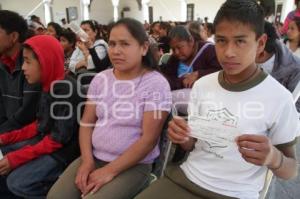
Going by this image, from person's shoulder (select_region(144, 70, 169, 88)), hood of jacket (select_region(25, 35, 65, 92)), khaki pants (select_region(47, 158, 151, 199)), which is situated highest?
hood of jacket (select_region(25, 35, 65, 92))

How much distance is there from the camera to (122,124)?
1.64m

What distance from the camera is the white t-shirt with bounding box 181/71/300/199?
3.88ft

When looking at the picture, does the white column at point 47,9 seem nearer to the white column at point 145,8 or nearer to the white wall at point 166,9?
the white column at point 145,8

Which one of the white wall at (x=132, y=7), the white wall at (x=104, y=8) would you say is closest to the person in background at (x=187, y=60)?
the white wall at (x=104, y=8)

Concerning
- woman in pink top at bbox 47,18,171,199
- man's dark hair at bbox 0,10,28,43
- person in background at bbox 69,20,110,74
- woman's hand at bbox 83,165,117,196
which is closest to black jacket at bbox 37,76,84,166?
woman in pink top at bbox 47,18,171,199

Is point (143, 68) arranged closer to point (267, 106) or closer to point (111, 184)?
point (111, 184)

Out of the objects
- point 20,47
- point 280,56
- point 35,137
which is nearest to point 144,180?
point 35,137

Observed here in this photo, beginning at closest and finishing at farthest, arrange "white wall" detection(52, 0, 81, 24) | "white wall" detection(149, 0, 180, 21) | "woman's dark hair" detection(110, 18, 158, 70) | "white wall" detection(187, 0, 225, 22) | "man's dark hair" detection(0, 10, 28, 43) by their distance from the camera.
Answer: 1. "woman's dark hair" detection(110, 18, 158, 70)
2. "man's dark hair" detection(0, 10, 28, 43)
3. "white wall" detection(187, 0, 225, 22)
4. "white wall" detection(52, 0, 81, 24)
5. "white wall" detection(149, 0, 180, 21)

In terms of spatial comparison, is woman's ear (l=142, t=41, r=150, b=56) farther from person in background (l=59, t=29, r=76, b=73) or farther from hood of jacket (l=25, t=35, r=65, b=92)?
person in background (l=59, t=29, r=76, b=73)

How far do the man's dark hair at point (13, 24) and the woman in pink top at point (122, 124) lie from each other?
963 mm

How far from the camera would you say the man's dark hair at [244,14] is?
47.5 inches

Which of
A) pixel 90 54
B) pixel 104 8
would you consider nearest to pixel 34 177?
pixel 90 54

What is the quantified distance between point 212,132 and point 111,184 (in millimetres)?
635

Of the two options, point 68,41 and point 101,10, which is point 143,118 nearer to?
point 68,41
